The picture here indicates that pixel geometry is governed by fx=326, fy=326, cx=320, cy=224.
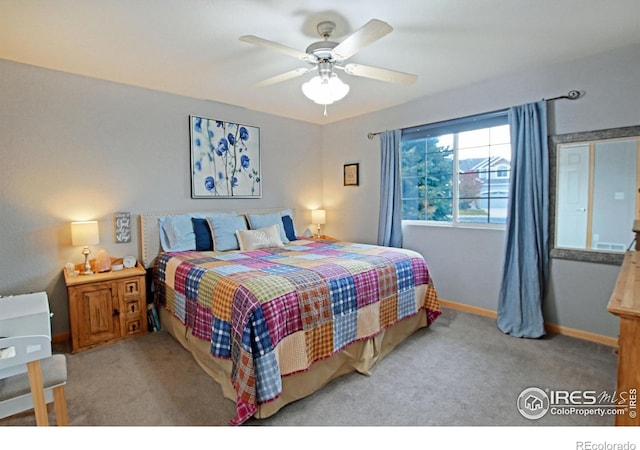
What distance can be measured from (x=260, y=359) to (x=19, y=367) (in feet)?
3.36

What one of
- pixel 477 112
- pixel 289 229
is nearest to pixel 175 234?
pixel 289 229

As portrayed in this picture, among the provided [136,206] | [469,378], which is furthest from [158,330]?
[469,378]

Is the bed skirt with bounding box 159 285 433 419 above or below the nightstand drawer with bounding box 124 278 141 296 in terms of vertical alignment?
below

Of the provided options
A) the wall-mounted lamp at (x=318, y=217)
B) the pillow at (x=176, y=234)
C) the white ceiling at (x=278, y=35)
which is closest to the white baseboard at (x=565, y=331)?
the wall-mounted lamp at (x=318, y=217)

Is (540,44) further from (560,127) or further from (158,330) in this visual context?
(158,330)

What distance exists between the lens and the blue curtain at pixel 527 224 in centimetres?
291

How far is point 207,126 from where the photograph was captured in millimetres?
3744

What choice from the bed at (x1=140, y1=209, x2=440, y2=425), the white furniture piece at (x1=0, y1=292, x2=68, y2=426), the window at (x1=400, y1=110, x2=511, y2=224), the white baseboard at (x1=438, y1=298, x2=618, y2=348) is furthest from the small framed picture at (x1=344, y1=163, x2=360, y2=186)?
the white furniture piece at (x1=0, y1=292, x2=68, y2=426)

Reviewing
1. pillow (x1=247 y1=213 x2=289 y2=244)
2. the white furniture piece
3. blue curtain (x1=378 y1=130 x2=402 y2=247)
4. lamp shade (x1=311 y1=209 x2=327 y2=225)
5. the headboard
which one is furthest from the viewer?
lamp shade (x1=311 y1=209 x2=327 y2=225)

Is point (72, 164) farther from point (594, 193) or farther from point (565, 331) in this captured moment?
point (565, 331)

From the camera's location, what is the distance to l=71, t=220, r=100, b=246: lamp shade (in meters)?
2.79

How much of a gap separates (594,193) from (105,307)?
4.27 meters

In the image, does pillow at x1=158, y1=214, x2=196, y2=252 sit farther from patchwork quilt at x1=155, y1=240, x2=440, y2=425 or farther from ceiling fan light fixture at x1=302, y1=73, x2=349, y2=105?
ceiling fan light fixture at x1=302, y1=73, x2=349, y2=105

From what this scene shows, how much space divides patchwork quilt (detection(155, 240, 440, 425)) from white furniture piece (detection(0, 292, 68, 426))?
0.79m
